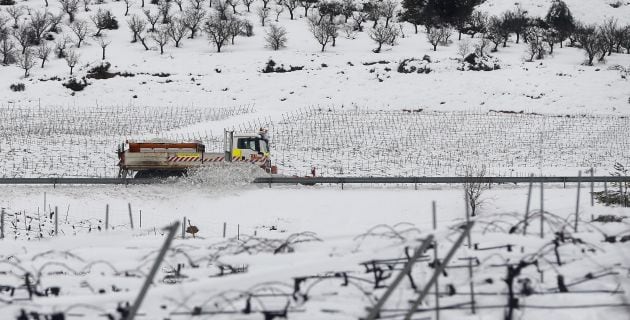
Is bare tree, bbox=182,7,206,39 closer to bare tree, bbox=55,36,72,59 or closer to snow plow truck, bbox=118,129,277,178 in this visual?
bare tree, bbox=55,36,72,59

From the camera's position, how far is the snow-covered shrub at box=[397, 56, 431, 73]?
62.8 meters

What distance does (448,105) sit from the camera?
182 ft

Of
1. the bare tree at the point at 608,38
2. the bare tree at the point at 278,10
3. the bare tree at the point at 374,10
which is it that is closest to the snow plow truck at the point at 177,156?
the bare tree at the point at 608,38

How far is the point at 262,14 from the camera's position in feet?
289

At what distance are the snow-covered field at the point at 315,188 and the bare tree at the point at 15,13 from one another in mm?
3183

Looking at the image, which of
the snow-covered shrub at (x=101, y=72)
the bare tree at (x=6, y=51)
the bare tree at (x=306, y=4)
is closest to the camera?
the snow-covered shrub at (x=101, y=72)

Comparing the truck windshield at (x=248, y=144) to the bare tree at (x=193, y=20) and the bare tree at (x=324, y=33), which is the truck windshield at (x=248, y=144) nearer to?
the bare tree at (x=324, y=33)

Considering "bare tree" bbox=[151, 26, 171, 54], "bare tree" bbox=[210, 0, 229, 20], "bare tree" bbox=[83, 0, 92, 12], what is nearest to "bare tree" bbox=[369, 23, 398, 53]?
"bare tree" bbox=[210, 0, 229, 20]

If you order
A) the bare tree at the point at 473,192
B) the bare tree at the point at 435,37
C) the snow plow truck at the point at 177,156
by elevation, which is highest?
the bare tree at the point at 435,37

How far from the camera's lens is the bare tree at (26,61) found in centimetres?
6559

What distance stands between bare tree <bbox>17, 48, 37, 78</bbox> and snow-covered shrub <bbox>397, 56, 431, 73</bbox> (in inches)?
1503

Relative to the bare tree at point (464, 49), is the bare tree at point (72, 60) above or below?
below

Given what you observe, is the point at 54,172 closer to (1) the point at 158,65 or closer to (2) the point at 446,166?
(2) the point at 446,166

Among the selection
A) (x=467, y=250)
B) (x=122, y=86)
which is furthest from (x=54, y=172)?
(x=122, y=86)
